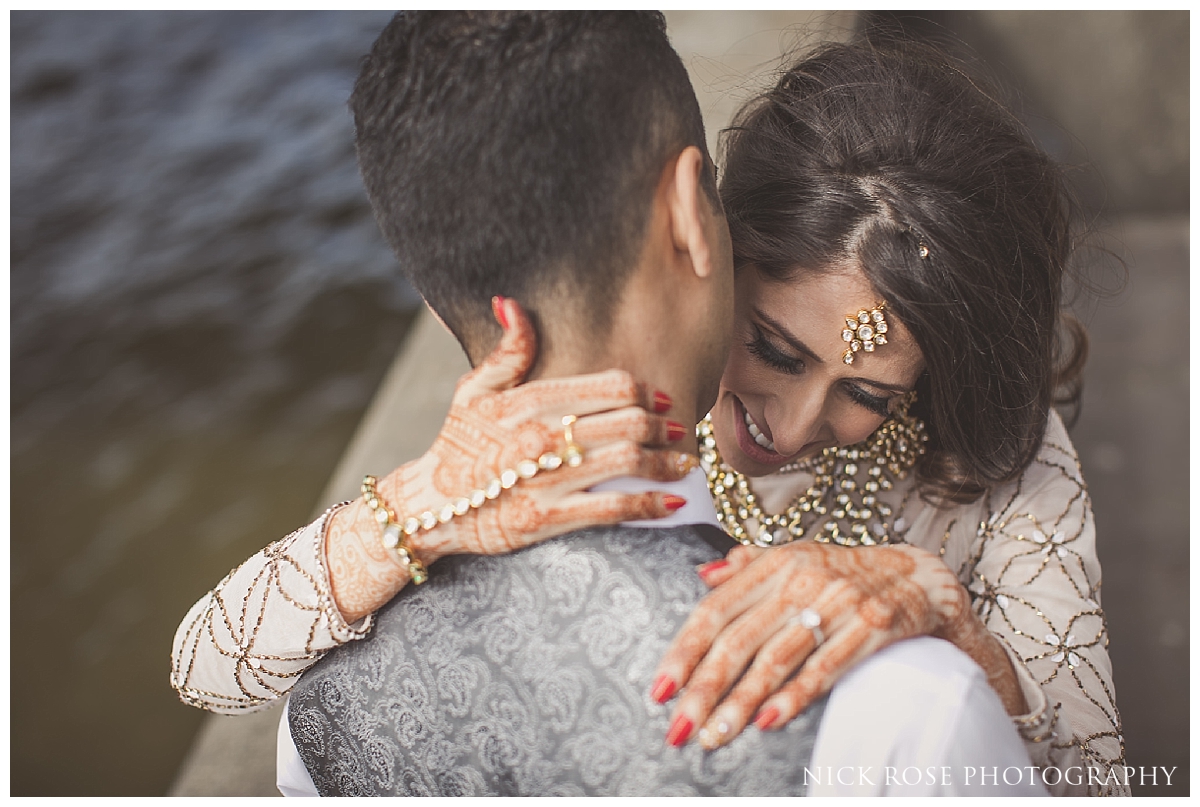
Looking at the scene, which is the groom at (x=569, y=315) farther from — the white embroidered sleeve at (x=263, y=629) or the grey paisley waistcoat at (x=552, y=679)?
the white embroidered sleeve at (x=263, y=629)

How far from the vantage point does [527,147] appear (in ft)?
2.80

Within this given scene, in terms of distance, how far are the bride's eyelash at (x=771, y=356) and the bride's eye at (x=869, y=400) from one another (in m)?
0.10

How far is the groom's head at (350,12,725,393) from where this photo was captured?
0.85 meters

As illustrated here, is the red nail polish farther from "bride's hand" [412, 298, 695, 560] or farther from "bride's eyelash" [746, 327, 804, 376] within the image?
"bride's eyelash" [746, 327, 804, 376]

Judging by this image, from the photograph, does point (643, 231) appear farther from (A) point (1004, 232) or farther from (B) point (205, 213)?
(B) point (205, 213)

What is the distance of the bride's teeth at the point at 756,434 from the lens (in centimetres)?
160

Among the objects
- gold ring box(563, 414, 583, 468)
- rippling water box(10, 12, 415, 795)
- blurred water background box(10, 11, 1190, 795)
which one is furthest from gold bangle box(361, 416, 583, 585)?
rippling water box(10, 12, 415, 795)

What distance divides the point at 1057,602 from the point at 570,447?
1070mm

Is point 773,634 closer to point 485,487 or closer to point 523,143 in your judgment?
point 485,487

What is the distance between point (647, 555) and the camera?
927mm

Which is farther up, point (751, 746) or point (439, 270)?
point (439, 270)

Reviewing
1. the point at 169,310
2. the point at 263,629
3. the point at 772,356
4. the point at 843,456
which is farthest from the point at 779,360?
the point at 169,310

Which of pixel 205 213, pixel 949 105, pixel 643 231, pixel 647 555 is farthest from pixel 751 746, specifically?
pixel 205 213

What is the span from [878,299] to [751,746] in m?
0.74
